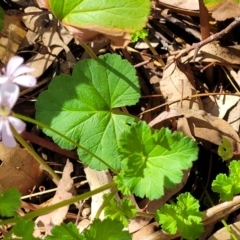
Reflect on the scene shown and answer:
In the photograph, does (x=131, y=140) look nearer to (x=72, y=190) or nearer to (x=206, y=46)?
(x=72, y=190)

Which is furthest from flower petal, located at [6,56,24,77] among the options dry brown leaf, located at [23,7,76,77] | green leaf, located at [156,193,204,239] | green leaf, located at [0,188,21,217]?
dry brown leaf, located at [23,7,76,77]

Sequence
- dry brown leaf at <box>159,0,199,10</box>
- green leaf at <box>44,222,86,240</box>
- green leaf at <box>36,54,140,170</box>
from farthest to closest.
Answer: dry brown leaf at <box>159,0,199,10</box> < green leaf at <box>36,54,140,170</box> < green leaf at <box>44,222,86,240</box>

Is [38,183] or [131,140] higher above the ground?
[131,140]

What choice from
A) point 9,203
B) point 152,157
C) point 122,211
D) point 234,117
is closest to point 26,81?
point 9,203

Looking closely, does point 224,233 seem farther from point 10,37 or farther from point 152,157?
point 10,37

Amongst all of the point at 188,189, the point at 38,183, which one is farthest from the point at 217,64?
the point at 38,183

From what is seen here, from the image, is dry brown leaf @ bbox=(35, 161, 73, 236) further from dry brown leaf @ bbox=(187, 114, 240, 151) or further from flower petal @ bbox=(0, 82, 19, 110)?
flower petal @ bbox=(0, 82, 19, 110)

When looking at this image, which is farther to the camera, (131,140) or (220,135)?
(220,135)
